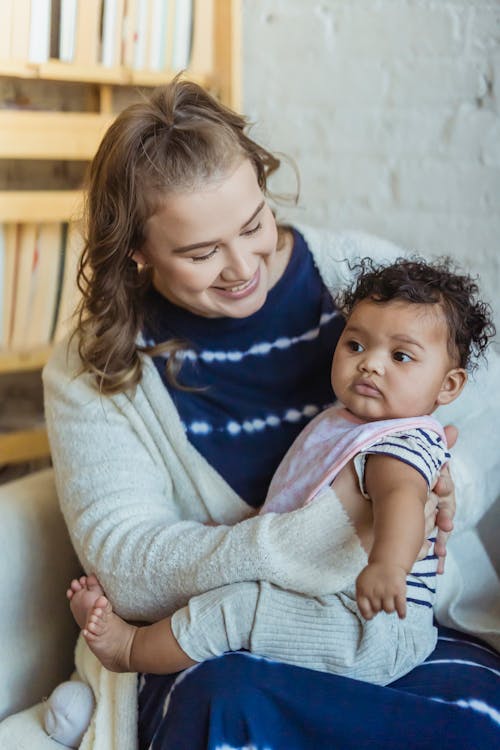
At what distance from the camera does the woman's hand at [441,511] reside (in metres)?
1.26

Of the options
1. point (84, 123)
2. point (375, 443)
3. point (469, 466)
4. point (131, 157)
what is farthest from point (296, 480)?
point (84, 123)

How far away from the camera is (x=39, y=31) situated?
1.75 meters

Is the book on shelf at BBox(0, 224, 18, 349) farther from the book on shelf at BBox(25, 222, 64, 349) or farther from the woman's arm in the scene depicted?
the woman's arm

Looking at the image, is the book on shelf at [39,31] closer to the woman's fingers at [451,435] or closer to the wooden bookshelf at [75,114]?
the wooden bookshelf at [75,114]

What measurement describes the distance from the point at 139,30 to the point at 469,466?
1.05 m

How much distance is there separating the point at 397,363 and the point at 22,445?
40.8 inches

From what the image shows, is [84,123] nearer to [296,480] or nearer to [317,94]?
[317,94]

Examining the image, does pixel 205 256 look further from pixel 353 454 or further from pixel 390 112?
pixel 390 112

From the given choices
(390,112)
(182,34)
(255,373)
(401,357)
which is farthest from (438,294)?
(182,34)

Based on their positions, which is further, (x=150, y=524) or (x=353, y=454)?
(x=150, y=524)

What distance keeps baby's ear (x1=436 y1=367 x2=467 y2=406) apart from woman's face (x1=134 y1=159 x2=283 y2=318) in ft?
0.99

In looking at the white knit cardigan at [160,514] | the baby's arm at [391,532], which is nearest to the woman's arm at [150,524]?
the white knit cardigan at [160,514]

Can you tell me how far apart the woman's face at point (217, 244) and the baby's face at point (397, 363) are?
0.61 ft

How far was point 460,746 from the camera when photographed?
112 cm
